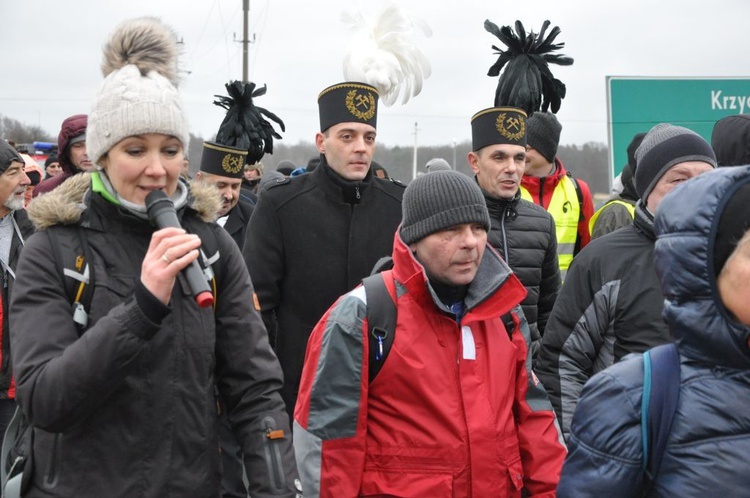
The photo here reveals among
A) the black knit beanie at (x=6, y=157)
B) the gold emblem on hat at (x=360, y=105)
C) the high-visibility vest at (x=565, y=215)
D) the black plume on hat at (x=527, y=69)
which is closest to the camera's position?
the gold emblem on hat at (x=360, y=105)

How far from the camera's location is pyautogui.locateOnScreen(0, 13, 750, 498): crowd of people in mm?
2182

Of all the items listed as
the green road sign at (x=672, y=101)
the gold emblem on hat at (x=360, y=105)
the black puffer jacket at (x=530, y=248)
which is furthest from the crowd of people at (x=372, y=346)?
the green road sign at (x=672, y=101)

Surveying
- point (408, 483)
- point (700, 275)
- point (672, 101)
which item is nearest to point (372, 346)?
point (408, 483)

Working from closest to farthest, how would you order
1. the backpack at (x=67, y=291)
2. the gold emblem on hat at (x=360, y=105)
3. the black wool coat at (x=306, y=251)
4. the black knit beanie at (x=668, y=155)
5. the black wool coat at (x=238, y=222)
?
the backpack at (x=67, y=291) → the black knit beanie at (x=668, y=155) → the black wool coat at (x=306, y=251) → the gold emblem on hat at (x=360, y=105) → the black wool coat at (x=238, y=222)

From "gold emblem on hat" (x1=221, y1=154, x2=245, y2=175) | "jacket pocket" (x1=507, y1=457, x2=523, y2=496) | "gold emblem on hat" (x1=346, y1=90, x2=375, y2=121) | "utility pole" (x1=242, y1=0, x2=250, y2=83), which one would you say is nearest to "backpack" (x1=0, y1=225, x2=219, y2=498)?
"jacket pocket" (x1=507, y1=457, x2=523, y2=496)

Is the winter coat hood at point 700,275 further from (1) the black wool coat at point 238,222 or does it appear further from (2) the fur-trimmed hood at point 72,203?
(1) the black wool coat at point 238,222

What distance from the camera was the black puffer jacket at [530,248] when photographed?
5480 mm

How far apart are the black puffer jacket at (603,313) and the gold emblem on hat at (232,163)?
4032 mm

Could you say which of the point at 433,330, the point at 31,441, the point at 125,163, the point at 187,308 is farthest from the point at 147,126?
the point at 433,330

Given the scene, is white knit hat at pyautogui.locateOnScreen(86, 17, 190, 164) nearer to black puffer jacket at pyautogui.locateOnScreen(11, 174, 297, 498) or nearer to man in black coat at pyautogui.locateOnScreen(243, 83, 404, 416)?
black puffer jacket at pyautogui.locateOnScreen(11, 174, 297, 498)

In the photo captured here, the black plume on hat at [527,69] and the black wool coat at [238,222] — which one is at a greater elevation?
the black plume on hat at [527,69]

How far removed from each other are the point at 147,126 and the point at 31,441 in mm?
1014

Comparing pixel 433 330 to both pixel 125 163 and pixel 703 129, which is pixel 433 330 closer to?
pixel 125 163

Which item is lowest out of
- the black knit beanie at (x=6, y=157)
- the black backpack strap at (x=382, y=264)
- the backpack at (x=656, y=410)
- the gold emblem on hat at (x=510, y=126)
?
the backpack at (x=656, y=410)
